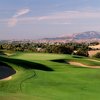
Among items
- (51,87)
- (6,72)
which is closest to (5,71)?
(6,72)

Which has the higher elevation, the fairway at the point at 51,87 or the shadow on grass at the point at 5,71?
the shadow on grass at the point at 5,71

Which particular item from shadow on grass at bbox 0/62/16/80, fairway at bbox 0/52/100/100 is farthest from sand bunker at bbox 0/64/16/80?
fairway at bbox 0/52/100/100

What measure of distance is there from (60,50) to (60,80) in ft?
217

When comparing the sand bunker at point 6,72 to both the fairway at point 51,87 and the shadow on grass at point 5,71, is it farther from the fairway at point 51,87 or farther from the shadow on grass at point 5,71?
the fairway at point 51,87

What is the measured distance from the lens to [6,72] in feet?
124

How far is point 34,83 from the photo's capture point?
30.7 meters

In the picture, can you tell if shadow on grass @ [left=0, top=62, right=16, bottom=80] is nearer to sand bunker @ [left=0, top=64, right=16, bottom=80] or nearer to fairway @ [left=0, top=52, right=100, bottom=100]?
sand bunker @ [left=0, top=64, right=16, bottom=80]

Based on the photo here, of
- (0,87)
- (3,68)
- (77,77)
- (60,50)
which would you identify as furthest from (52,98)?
(60,50)

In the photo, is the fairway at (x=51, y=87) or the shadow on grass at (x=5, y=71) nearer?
the fairway at (x=51, y=87)

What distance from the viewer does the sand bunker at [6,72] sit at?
34.7 m

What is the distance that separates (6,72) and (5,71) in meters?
0.66

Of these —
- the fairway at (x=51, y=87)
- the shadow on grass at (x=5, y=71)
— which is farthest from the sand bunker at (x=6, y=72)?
the fairway at (x=51, y=87)

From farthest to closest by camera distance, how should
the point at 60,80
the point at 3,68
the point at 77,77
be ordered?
the point at 3,68 < the point at 77,77 < the point at 60,80

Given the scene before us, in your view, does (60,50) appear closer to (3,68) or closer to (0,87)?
(3,68)
